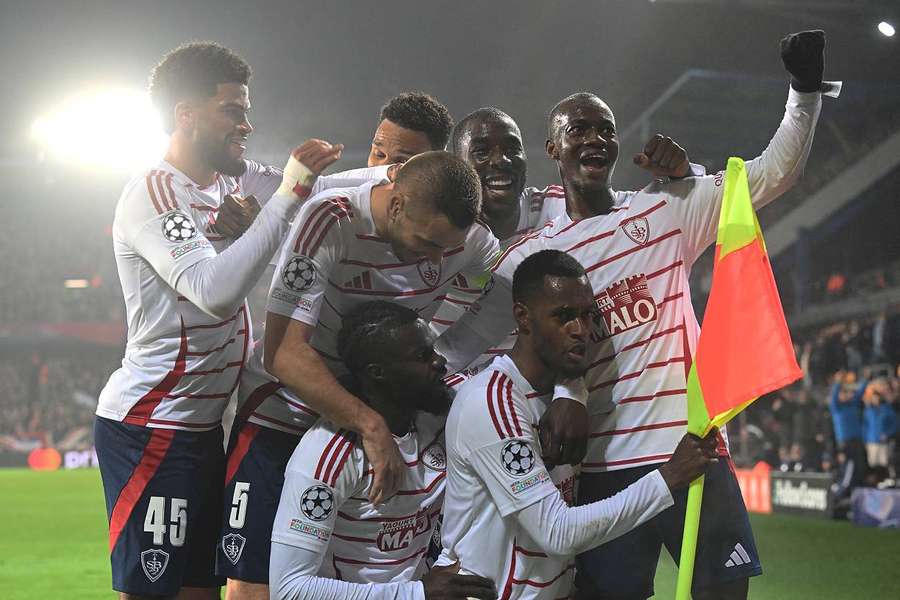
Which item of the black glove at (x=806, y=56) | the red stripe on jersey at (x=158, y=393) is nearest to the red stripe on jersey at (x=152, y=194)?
the red stripe on jersey at (x=158, y=393)

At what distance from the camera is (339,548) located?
10.5 ft

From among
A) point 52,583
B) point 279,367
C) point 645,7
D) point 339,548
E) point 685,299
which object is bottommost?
point 52,583

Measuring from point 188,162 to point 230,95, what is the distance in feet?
0.93

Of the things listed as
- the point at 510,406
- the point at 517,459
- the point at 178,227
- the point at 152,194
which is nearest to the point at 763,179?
the point at 510,406

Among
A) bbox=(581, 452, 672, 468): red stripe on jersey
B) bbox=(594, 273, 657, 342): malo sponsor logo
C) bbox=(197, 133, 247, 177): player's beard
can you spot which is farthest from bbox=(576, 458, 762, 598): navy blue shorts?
bbox=(197, 133, 247, 177): player's beard

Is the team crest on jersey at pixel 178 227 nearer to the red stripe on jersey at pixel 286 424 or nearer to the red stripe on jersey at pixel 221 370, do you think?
the red stripe on jersey at pixel 221 370

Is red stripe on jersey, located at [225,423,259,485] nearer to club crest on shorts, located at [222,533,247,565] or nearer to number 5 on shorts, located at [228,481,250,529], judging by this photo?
number 5 on shorts, located at [228,481,250,529]

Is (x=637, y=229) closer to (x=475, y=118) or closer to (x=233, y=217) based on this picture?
(x=475, y=118)

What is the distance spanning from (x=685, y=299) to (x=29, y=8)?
883 inches

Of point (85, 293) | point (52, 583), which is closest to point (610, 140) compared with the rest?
point (52, 583)

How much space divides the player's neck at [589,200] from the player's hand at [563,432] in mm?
786

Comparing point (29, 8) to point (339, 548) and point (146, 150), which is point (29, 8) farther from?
point (339, 548)

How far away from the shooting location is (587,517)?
2893 millimetres

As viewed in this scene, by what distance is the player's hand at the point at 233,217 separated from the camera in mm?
3564
